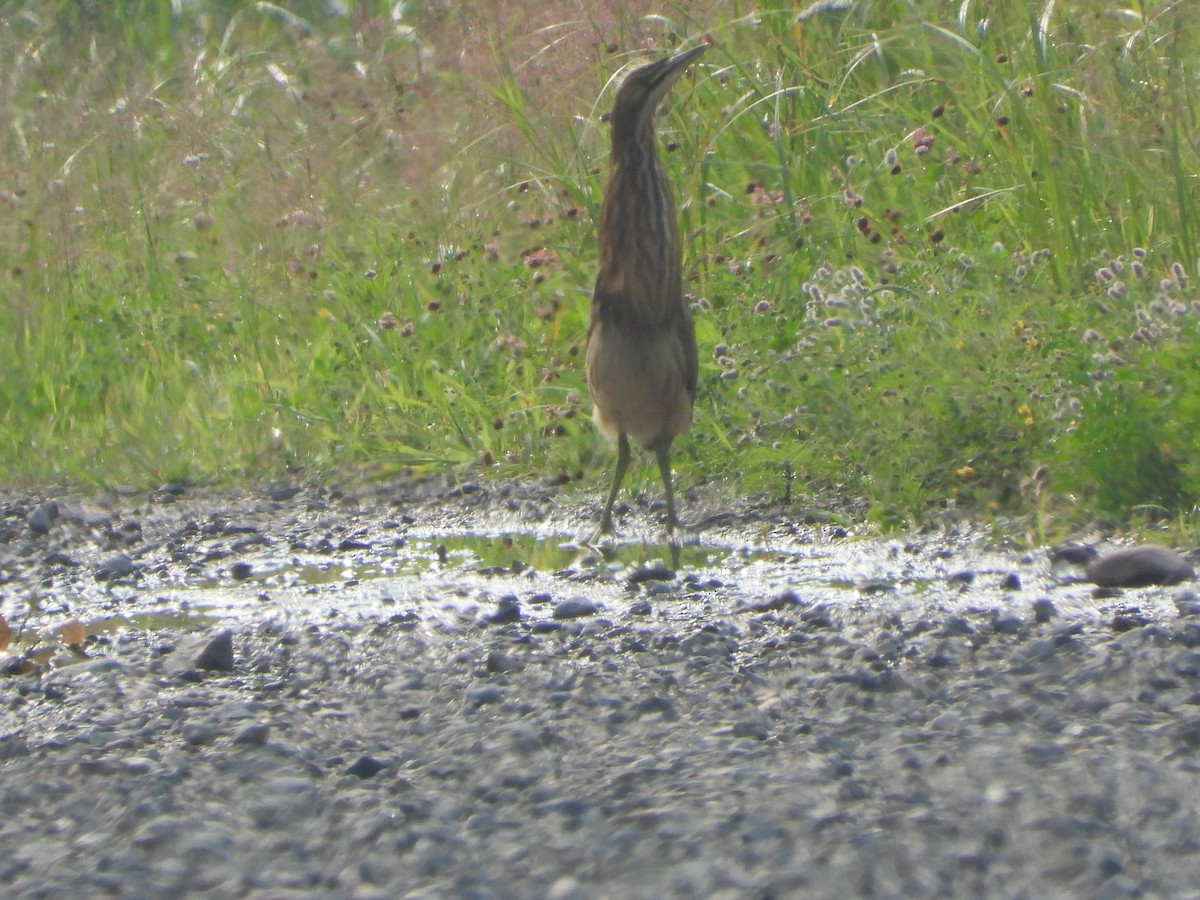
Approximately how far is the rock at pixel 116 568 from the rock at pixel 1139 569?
2510 mm

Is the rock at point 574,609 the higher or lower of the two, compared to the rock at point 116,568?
lower

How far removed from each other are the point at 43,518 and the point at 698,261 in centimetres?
263

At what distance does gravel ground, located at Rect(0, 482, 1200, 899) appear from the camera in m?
2.49

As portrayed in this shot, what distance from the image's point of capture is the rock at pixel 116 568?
5.09m

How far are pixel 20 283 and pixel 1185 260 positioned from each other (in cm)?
557

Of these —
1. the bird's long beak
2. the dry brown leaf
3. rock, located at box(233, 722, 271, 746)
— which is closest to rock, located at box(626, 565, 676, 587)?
the dry brown leaf

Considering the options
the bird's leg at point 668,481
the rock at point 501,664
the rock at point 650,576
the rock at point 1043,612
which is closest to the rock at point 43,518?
the bird's leg at point 668,481

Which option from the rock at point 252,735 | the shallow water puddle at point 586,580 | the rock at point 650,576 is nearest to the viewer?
the rock at point 252,735

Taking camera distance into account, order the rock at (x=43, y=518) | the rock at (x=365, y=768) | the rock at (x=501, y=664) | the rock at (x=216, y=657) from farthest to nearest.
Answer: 1. the rock at (x=43, y=518)
2. the rock at (x=216, y=657)
3. the rock at (x=501, y=664)
4. the rock at (x=365, y=768)

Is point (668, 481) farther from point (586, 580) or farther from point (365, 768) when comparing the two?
point (365, 768)

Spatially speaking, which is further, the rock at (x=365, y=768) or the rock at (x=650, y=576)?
the rock at (x=650, y=576)

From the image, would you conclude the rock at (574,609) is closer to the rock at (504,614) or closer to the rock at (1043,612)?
the rock at (504,614)

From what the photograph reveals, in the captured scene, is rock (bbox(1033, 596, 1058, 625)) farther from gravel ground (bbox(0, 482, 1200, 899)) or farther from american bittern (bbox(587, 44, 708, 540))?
american bittern (bbox(587, 44, 708, 540))

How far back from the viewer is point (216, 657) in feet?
12.2
